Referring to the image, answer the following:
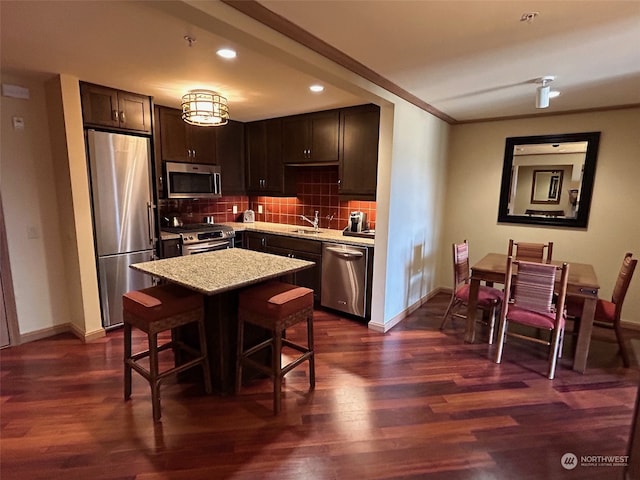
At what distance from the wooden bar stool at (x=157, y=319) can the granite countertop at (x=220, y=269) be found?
0.46 ft

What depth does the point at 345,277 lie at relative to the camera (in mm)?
3701

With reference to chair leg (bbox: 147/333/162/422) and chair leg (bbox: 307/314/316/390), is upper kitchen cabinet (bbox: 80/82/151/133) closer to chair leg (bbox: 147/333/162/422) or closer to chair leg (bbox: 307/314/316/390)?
chair leg (bbox: 147/333/162/422)

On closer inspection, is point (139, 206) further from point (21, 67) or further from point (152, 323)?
point (152, 323)

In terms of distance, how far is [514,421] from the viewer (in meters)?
2.18

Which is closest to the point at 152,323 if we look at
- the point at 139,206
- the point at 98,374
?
the point at 98,374

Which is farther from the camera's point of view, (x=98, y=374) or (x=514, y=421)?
(x=98, y=374)

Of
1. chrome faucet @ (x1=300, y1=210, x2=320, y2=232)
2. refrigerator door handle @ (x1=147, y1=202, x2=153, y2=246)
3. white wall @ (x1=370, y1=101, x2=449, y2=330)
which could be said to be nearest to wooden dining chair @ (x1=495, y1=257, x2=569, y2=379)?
white wall @ (x1=370, y1=101, x2=449, y2=330)

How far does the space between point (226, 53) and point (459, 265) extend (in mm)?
2865

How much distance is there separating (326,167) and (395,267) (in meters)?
1.72

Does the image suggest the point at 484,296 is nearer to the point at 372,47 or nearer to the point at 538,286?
the point at 538,286

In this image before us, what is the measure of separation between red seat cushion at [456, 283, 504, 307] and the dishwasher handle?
110 centimetres

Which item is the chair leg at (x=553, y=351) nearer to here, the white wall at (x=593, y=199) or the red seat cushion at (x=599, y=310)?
the red seat cushion at (x=599, y=310)

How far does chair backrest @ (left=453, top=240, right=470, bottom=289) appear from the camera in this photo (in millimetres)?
3414

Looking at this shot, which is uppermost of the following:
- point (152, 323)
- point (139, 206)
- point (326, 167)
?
point (326, 167)
